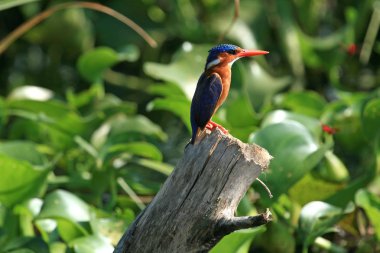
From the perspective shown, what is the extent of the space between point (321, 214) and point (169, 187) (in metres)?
0.75

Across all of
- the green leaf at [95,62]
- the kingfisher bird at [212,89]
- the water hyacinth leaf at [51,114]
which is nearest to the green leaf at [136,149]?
the water hyacinth leaf at [51,114]

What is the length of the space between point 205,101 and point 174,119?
1868 mm

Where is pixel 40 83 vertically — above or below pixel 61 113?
below

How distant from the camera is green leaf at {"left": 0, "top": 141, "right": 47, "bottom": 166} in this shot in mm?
2791

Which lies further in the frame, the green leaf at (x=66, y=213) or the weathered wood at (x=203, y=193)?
the green leaf at (x=66, y=213)

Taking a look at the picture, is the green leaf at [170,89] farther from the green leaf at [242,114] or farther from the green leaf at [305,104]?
the green leaf at [305,104]

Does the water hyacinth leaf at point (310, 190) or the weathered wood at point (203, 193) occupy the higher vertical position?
the weathered wood at point (203, 193)

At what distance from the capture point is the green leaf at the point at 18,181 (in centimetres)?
250

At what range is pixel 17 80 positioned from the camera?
Answer: 4.27 m

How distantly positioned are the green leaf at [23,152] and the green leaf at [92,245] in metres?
0.45

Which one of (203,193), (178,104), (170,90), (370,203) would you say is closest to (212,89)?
(203,193)

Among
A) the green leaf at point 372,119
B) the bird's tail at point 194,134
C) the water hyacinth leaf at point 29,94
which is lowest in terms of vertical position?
the water hyacinth leaf at point 29,94

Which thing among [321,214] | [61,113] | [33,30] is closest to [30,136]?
[61,113]

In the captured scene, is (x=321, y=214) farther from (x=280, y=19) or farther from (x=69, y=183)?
(x=280, y=19)
